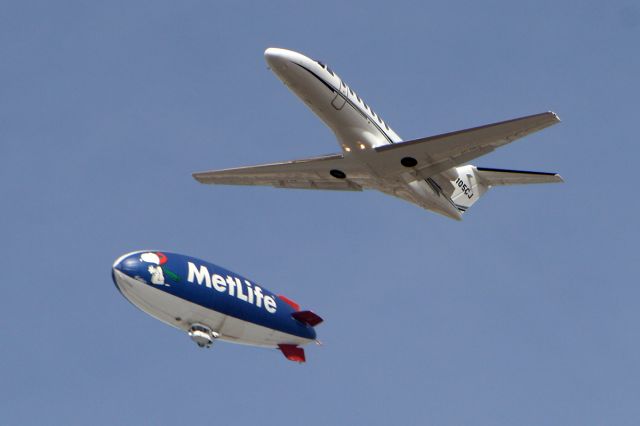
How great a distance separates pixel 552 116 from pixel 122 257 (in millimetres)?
21376

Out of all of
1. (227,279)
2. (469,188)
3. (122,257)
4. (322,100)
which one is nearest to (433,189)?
(469,188)

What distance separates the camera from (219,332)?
58.8 meters

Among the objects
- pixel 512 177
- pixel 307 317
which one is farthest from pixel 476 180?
pixel 307 317

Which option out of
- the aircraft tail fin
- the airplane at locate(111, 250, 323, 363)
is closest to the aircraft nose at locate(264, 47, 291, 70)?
the airplane at locate(111, 250, 323, 363)

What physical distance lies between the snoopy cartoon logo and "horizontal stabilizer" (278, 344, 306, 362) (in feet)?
25.0

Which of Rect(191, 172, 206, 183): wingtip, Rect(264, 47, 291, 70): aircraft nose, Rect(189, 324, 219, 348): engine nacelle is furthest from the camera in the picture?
Rect(191, 172, 206, 183): wingtip

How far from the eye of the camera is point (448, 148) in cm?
6331

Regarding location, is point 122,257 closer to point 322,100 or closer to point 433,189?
point 322,100

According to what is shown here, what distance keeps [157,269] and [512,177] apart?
23383mm

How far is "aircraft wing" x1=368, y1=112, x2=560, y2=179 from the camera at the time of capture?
61031mm

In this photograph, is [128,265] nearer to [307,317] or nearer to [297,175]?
[307,317]

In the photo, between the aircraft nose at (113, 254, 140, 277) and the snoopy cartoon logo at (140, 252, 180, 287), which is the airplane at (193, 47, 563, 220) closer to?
the snoopy cartoon logo at (140, 252, 180, 287)

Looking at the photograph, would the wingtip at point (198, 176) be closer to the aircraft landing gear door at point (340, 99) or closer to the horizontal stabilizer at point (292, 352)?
the aircraft landing gear door at point (340, 99)

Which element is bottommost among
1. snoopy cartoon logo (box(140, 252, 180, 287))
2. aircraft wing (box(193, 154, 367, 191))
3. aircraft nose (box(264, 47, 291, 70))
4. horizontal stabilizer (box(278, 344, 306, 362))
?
horizontal stabilizer (box(278, 344, 306, 362))
